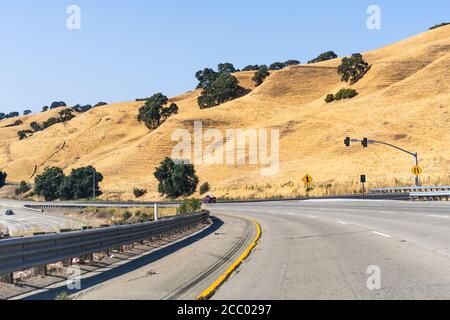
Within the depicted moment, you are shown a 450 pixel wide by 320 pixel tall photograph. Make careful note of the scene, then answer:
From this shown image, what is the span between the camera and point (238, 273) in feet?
40.3

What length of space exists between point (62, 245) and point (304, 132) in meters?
102

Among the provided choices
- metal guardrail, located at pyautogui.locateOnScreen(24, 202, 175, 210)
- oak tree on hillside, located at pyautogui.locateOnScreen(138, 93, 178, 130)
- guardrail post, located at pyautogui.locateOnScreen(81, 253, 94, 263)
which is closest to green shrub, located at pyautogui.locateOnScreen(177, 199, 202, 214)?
metal guardrail, located at pyautogui.locateOnScreen(24, 202, 175, 210)

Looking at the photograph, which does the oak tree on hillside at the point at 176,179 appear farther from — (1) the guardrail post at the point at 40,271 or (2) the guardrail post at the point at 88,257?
(1) the guardrail post at the point at 40,271

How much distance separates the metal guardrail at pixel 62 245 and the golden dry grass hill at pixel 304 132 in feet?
194

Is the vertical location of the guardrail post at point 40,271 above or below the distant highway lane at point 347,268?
below

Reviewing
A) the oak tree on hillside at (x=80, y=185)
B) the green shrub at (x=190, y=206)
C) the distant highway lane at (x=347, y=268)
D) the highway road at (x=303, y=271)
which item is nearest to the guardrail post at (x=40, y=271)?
the highway road at (x=303, y=271)

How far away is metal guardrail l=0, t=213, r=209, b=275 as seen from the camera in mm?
10914

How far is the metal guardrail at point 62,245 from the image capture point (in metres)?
10.9

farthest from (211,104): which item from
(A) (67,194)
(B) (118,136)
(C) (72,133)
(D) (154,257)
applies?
(D) (154,257)

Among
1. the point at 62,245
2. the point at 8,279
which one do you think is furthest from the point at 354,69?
the point at 8,279

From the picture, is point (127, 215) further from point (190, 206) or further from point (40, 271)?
point (40, 271)

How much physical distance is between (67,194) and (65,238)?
335ft

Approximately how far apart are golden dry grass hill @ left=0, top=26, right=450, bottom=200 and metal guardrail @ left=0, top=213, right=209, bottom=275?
194 feet

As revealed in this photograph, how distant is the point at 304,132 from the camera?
11281 cm
